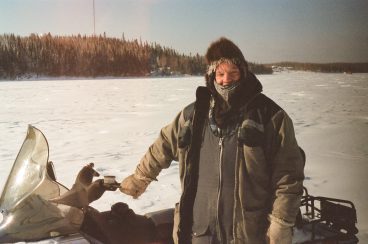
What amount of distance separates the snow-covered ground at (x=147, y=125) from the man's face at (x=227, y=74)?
1917 millimetres

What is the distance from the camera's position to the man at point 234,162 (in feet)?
6.47

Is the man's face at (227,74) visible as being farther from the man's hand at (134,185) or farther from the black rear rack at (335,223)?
the black rear rack at (335,223)

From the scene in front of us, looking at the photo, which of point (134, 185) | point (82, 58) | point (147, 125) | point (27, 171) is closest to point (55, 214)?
point (27, 171)

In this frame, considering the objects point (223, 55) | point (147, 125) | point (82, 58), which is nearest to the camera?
point (223, 55)

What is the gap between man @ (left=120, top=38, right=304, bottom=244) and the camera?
1.97 meters

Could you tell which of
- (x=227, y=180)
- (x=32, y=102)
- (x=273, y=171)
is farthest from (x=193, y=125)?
(x=32, y=102)

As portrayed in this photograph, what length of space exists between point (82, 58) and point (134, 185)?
906cm

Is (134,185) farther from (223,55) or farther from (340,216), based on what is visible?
(340,216)

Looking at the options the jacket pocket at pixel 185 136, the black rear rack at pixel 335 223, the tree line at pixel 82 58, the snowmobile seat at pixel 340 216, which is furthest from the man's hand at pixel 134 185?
the tree line at pixel 82 58

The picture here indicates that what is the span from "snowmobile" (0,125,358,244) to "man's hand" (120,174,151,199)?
140 mm

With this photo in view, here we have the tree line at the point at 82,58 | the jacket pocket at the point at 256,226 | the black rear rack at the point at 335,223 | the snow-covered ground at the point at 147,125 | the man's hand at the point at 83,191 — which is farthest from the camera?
the tree line at the point at 82,58

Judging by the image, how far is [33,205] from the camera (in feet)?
5.89

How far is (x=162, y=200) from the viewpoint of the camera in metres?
3.89

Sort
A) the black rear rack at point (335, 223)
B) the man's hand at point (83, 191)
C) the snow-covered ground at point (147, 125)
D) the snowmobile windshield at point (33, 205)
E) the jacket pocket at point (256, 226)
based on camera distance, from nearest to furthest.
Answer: the snowmobile windshield at point (33, 205), the man's hand at point (83, 191), the jacket pocket at point (256, 226), the black rear rack at point (335, 223), the snow-covered ground at point (147, 125)
